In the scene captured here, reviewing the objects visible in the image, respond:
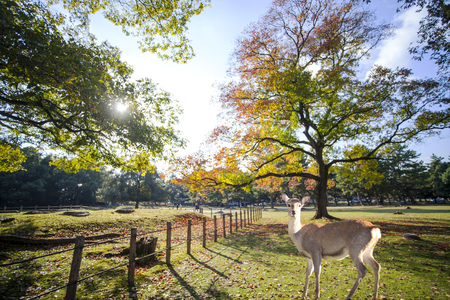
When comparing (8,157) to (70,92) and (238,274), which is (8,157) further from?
(238,274)

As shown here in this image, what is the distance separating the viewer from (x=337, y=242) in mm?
3887

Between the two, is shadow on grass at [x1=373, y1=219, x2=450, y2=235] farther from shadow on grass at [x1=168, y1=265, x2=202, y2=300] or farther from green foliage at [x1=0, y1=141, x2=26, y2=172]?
green foliage at [x1=0, y1=141, x2=26, y2=172]

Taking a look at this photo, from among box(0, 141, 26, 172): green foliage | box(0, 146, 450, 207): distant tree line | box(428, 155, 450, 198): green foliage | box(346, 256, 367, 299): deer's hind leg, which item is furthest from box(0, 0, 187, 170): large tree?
box(428, 155, 450, 198): green foliage

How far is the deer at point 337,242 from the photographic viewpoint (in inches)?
143

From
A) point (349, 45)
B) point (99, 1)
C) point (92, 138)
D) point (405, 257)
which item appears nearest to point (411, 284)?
point (405, 257)

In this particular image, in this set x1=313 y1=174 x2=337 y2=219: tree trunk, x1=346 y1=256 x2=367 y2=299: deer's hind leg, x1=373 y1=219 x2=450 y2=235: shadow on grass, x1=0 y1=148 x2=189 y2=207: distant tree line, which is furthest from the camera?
x1=0 y1=148 x2=189 y2=207: distant tree line

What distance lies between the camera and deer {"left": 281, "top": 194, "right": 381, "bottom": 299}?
3.62 metres

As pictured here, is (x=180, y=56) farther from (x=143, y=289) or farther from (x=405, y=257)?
(x=405, y=257)

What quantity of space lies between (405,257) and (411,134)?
12067 millimetres

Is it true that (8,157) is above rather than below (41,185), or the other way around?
above

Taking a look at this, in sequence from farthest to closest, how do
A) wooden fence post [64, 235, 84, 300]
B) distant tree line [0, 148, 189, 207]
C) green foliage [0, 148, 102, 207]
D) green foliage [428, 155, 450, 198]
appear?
green foliage [428, 155, 450, 198], distant tree line [0, 148, 189, 207], green foliage [0, 148, 102, 207], wooden fence post [64, 235, 84, 300]

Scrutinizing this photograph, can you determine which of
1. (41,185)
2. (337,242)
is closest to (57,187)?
(41,185)

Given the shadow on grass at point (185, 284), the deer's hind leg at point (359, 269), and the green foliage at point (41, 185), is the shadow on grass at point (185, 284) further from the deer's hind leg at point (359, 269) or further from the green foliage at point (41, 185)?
the green foliage at point (41, 185)

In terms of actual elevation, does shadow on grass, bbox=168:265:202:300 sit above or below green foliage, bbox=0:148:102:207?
below
